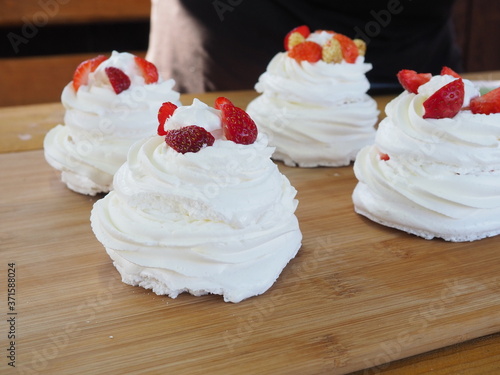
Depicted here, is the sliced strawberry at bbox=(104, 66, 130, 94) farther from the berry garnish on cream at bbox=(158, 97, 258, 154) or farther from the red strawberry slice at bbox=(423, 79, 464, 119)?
the red strawberry slice at bbox=(423, 79, 464, 119)

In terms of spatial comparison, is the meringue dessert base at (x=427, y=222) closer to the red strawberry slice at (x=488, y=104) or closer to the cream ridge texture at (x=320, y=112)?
the red strawberry slice at (x=488, y=104)

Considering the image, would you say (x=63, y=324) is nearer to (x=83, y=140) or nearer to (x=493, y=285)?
(x=83, y=140)

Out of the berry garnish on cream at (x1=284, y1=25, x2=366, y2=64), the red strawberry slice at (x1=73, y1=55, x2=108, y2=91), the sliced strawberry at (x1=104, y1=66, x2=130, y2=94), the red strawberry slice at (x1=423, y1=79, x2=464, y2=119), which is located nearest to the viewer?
the red strawberry slice at (x1=423, y1=79, x2=464, y2=119)

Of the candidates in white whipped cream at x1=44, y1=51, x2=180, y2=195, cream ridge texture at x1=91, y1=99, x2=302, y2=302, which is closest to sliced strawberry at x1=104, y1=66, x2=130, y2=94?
white whipped cream at x1=44, y1=51, x2=180, y2=195

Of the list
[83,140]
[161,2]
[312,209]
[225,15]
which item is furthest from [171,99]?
[161,2]

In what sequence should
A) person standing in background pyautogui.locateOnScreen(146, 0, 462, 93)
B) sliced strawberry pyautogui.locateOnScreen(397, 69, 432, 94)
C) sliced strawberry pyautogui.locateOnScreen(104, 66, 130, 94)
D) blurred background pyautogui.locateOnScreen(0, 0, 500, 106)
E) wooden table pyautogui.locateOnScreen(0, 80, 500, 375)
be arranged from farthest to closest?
blurred background pyautogui.locateOnScreen(0, 0, 500, 106), person standing in background pyautogui.locateOnScreen(146, 0, 462, 93), sliced strawberry pyautogui.locateOnScreen(104, 66, 130, 94), sliced strawberry pyautogui.locateOnScreen(397, 69, 432, 94), wooden table pyautogui.locateOnScreen(0, 80, 500, 375)

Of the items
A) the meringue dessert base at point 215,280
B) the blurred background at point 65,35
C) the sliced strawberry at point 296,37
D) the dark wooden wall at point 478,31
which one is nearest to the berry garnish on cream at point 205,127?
the meringue dessert base at point 215,280
